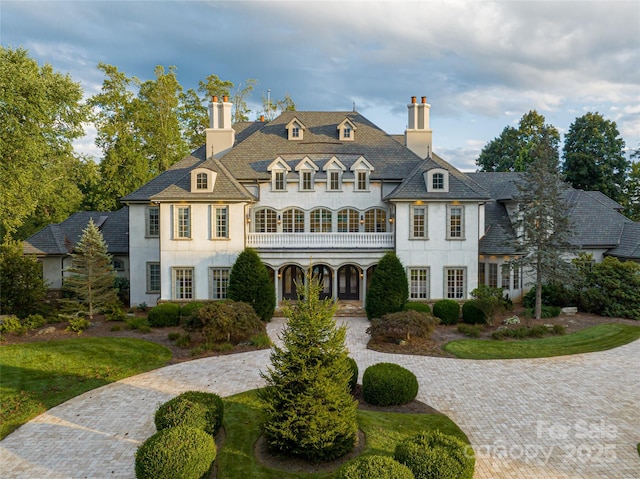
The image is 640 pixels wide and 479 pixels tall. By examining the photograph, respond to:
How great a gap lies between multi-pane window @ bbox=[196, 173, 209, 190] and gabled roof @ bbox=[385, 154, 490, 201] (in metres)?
11.1

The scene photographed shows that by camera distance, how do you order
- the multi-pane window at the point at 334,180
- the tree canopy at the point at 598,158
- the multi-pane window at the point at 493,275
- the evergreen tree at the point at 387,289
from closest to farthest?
the evergreen tree at the point at 387,289 → the multi-pane window at the point at 493,275 → the multi-pane window at the point at 334,180 → the tree canopy at the point at 598,158

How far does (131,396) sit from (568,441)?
12.4 metres

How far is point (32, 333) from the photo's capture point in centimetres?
2055

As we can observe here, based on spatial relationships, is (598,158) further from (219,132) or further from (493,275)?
(219,132)

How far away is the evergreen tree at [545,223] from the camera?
2247 cm

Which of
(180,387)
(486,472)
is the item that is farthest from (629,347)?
(180,387)

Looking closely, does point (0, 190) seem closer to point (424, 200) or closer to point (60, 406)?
point (60, 406)

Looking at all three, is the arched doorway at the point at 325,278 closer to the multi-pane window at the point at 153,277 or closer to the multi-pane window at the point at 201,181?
the multi-pane window at the point at 201,181

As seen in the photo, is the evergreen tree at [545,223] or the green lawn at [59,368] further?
the evergreen tree at [545,223]

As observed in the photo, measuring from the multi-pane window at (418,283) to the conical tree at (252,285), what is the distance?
8531mm

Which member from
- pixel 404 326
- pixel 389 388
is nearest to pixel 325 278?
pixel 404 326

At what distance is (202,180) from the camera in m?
25.1

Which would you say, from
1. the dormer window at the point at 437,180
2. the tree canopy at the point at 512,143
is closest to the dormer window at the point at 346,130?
the dormer window at the point at 437,180

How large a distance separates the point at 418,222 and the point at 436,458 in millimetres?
18696
